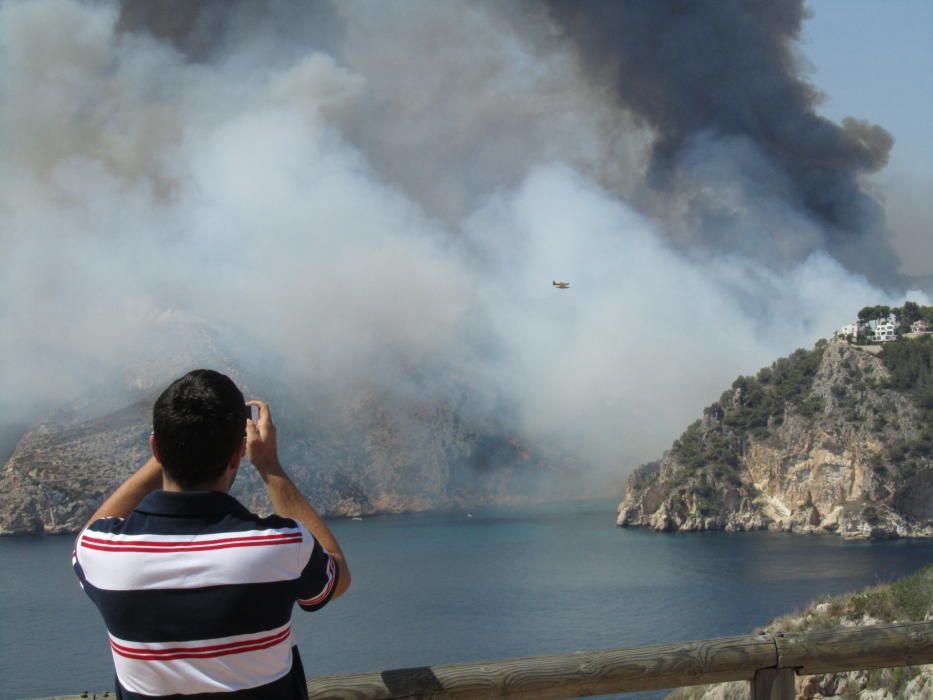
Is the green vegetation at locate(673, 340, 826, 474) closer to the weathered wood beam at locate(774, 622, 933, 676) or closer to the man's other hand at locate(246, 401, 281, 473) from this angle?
the weathered wood beam at locate(774, 622, 933, 676)

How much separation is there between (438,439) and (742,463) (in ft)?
236

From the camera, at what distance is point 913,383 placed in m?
89.7

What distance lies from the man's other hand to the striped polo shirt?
0.83ft

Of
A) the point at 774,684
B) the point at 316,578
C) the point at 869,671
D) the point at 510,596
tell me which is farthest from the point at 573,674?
the point at 510,596

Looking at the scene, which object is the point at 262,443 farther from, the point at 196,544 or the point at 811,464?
the point at 811,464

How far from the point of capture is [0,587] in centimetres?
5922

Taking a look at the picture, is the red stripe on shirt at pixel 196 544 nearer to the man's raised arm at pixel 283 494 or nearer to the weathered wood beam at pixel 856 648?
the man's raised arm at pixel 283 494

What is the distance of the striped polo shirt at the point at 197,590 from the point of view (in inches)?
87.3

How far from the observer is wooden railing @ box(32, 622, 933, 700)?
3289 millimetres

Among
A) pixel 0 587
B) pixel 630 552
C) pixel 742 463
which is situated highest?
pixel 742 463

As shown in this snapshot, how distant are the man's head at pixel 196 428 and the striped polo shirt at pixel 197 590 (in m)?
0.06

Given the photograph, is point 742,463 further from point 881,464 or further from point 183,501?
point 183,501

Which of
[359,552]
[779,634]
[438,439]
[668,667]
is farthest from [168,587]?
[438,439]

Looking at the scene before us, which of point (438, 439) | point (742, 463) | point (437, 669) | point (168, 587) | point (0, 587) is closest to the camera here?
point (168, 587)
